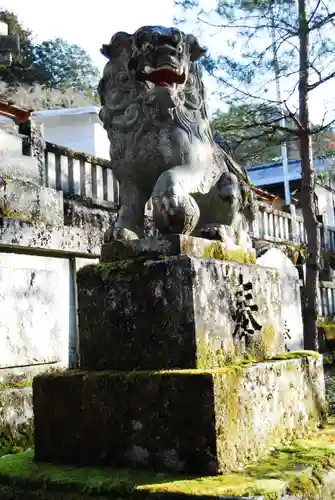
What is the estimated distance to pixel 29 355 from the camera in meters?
4.44

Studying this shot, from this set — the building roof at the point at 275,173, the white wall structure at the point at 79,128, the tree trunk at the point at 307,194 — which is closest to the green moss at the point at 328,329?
the tree trunk at the point at 307,194

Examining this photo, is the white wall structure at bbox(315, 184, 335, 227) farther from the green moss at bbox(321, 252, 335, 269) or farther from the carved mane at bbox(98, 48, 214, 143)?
the carved mane at bbox(98, 48, 214, 143)

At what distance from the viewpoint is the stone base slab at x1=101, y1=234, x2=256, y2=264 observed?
268 centimetres

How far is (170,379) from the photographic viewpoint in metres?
2.38

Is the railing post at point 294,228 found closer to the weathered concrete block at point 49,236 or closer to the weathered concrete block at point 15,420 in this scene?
the weathered concrete block at point 49,236

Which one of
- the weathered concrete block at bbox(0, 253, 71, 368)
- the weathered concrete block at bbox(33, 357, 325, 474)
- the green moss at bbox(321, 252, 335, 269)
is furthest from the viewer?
the green moss at bbox(321, 252, 335, 269)

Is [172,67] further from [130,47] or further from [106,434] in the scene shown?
[106,434]

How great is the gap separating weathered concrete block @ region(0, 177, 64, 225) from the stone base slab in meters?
1.85

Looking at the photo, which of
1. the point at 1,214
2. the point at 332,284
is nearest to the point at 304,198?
the point at 332,284

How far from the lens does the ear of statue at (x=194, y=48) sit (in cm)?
321

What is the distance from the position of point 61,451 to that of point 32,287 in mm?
2081

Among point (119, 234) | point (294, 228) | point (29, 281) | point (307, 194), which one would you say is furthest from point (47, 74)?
point (119, 234)

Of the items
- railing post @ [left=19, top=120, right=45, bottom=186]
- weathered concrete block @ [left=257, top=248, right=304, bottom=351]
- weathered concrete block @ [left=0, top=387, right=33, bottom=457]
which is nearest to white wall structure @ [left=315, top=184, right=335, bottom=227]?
weathered concrete block @ [left=257, top=248, right=304, bottom=351]

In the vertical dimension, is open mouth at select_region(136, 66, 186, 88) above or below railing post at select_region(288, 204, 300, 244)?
below
